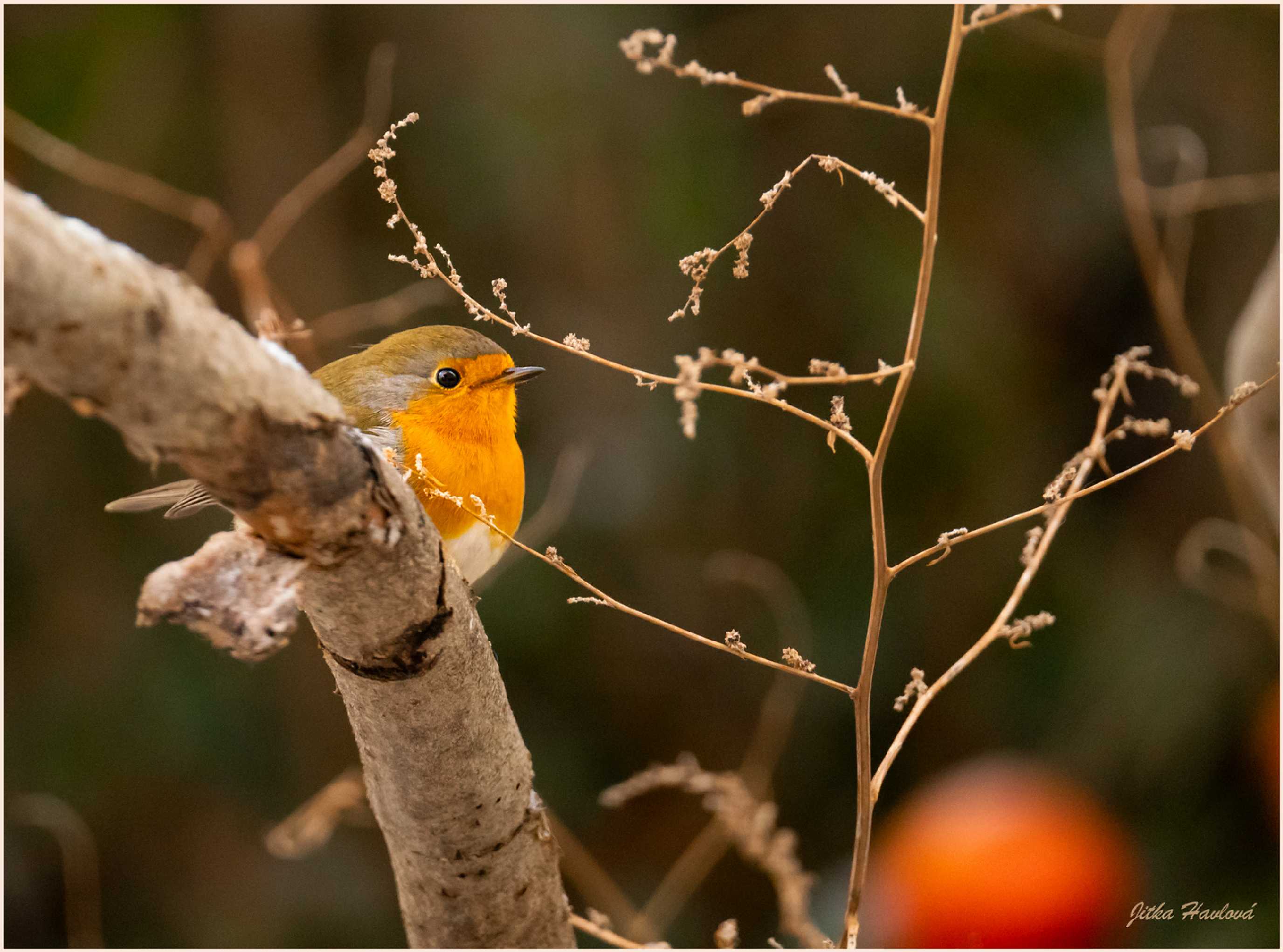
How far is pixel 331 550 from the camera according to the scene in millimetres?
796

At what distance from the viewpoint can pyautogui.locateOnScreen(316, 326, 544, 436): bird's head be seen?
1.64m

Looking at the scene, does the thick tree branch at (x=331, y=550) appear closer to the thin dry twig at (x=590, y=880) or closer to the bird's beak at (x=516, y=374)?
the thin dry twig at (x=590, y=880)

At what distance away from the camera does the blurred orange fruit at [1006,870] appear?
2.03m

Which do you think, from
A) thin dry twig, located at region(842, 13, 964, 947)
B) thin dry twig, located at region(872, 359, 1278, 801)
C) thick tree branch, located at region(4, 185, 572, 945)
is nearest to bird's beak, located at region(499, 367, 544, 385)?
thick tree branch, located at region(4, 185, 572, 945)

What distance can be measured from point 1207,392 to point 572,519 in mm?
1402

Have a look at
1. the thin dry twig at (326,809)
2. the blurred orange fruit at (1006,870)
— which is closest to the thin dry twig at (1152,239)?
the blurred orange fruit at (1006,870)

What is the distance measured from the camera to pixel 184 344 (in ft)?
2.15

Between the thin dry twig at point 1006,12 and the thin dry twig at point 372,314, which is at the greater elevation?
the thin dry twig at point 1006,12

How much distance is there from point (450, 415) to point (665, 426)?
1.16 m

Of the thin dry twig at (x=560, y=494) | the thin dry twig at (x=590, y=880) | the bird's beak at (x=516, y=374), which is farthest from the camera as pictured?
the thin dry twig at (x=560, y=494)

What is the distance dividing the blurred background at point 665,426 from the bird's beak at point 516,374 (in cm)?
90

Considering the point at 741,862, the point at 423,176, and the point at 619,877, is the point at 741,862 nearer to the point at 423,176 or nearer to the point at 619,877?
the point at 619,877

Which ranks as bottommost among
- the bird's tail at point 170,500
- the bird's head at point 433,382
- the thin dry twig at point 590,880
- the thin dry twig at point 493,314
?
the thin dry twig at point 590,880

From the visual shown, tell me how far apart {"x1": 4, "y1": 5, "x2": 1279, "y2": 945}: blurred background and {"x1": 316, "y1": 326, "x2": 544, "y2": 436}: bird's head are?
90 centimetres
